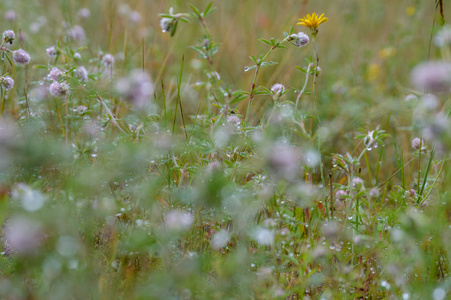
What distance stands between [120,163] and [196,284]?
38 cm

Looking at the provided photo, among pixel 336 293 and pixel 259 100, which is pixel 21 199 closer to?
pixel 336 293

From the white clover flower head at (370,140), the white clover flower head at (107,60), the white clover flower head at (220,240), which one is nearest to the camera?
the white clover flower head at (220,240)

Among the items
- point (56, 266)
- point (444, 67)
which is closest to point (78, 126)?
point (56, 266)

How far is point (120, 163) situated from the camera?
1.08 metres

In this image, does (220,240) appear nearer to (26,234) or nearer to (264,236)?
(264,236)

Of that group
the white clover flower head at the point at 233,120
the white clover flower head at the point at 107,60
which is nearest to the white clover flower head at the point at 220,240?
the white clover flower head at the point at 233,120

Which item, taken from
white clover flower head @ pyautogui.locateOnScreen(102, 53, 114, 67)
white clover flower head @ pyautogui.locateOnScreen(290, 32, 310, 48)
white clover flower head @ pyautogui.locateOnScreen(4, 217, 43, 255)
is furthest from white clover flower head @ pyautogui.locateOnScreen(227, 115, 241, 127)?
white clover flower head @ pyautogui.locateOnScreen(102, 53, 114, 67)

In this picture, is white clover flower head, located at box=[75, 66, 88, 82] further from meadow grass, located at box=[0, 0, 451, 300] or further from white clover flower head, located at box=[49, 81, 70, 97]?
white clover flower head, located at box=[49, 81, 70, 97]

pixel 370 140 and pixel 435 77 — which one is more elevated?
pixel 435 77

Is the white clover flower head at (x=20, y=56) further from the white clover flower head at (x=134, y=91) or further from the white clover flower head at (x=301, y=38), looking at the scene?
the white clover flower head at (x=301, y=38)

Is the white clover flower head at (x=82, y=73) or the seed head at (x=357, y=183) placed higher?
the seed head at (x=357, y=183)

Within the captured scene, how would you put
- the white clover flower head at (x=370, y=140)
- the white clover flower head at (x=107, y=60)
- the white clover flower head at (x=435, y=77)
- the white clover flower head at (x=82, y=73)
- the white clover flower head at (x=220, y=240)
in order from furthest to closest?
the white clover flower head at (x=107, y=60), the white clover flower head at (x=82, y=73), the white clover flower head at (x=370, y=140), the white clover flower head at (x=220, y=240), the white clover flower head at (x=435, y=77)

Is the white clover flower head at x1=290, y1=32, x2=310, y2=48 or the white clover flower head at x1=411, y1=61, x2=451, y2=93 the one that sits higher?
the white clover flower head at x1=411, y1=61, x2=451, y2=93

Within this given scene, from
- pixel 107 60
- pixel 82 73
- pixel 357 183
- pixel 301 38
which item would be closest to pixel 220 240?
pixel 357 183
